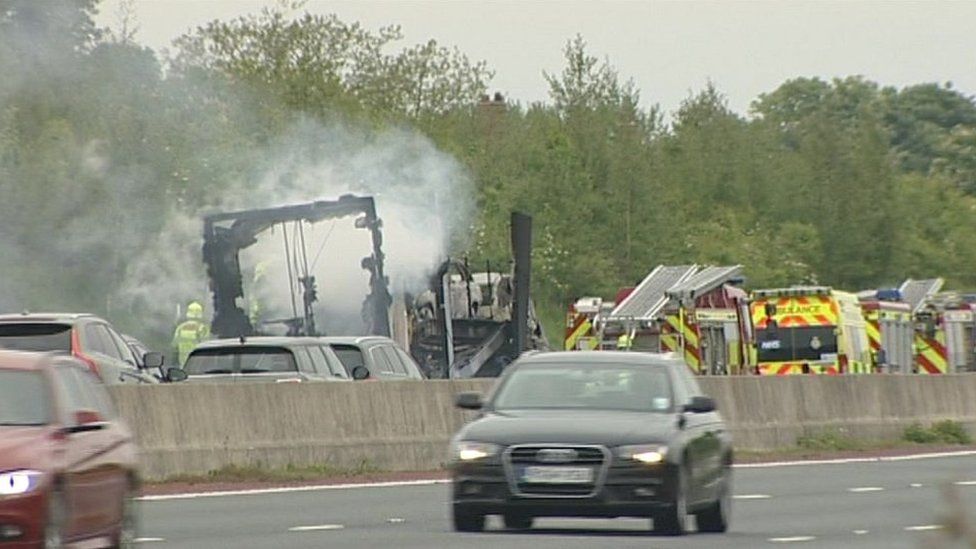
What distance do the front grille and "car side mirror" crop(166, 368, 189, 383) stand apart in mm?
9675

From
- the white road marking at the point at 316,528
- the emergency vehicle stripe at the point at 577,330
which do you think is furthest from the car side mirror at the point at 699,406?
the emergency vehicle stripe at the point at 577,330

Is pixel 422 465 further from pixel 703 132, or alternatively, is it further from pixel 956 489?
pixel 703 132

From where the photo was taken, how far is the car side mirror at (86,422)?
15.3 m

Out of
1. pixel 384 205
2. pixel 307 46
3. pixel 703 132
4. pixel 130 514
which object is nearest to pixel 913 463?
pixel 384 205

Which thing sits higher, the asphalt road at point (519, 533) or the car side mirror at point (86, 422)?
the car side mirror at point (86, 422)

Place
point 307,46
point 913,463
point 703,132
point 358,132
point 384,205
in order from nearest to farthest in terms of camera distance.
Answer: point 913,463
point 384,205
point 358,132
point 307,46
point 703,132

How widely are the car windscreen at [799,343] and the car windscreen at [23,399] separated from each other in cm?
3595

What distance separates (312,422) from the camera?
96.2 ft

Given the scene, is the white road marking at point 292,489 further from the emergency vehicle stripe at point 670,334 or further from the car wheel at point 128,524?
the emergency vehicle stripe at point 670,334

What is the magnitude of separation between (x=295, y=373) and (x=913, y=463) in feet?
29.3

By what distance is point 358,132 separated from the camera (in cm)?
Answer: 6384

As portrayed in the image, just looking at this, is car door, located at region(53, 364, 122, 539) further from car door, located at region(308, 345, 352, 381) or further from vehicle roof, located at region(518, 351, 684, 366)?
car door, located at region(308, 345, 352, 381)

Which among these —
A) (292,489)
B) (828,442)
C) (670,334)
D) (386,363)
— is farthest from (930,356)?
(292,489)

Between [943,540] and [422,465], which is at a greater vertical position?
[943,540]
